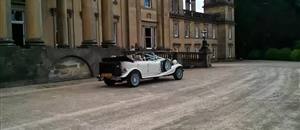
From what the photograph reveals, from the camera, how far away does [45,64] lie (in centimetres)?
2172

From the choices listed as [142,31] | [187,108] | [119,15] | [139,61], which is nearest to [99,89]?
[139,61]

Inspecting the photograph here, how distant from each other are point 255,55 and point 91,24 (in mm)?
52289

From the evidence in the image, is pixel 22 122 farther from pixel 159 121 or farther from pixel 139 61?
pixel 139 61

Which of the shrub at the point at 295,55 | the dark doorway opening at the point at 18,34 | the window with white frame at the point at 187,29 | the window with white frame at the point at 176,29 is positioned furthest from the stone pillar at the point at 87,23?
the shrub at the point at 295,55

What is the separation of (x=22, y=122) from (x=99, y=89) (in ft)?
25.3

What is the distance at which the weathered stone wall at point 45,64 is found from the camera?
1995cm

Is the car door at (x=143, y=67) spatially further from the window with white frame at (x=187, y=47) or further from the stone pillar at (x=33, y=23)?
the window with white frame at (x=187, y=47)

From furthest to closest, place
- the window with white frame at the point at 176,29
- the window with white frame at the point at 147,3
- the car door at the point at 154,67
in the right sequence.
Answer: the window with white frame at the point at 176,29 < the window with white frame at the point at 147,3 < the car door at the point at 154,67

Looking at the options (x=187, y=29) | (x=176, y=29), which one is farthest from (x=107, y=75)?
(x=187, y=29)

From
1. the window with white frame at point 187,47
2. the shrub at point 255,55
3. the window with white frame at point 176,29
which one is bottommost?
the shrub at point 255,55

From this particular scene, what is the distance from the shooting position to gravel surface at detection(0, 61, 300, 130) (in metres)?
9.56

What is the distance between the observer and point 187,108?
38.9 feet

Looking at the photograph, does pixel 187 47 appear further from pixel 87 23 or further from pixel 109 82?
pixel 109 82

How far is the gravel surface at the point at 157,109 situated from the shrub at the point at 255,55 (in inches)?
2249
